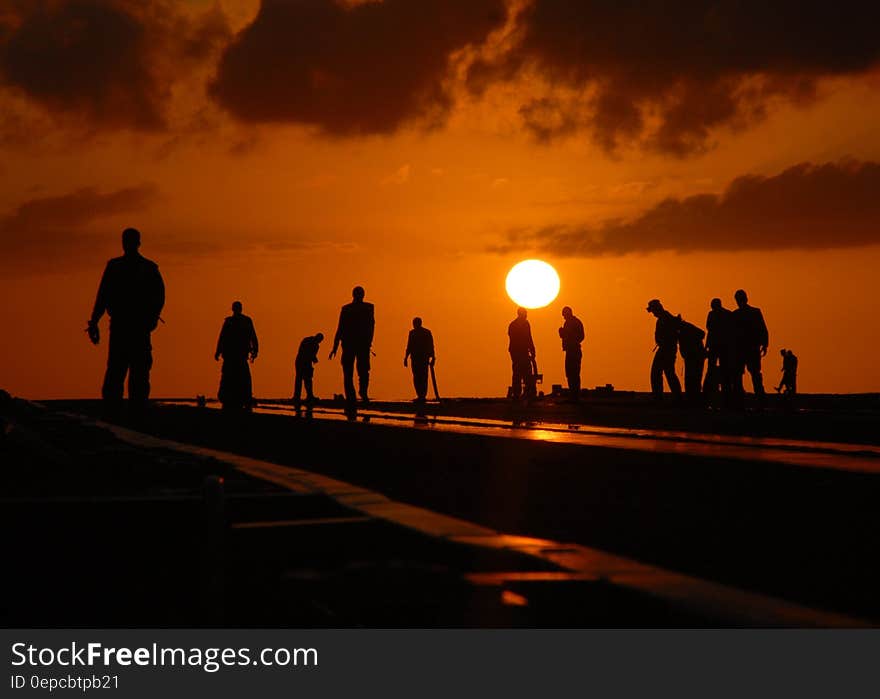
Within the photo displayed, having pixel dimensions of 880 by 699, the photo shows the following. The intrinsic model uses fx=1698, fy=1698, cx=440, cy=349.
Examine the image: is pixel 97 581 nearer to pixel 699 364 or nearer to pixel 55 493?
pixel 55 493

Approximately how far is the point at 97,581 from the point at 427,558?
52.3 inches

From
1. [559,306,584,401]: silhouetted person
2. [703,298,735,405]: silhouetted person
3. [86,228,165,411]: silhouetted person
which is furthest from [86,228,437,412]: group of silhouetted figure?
[703,298,735,405]: silhouetted person

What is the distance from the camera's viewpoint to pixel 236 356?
3183 centimetres

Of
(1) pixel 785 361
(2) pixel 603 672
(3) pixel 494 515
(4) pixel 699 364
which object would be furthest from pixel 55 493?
(1) pixel 785 361

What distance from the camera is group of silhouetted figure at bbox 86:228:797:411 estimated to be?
1861 cm

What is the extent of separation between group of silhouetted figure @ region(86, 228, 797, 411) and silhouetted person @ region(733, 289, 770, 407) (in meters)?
0.02

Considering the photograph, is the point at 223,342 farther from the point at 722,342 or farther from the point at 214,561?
the point at 214,561

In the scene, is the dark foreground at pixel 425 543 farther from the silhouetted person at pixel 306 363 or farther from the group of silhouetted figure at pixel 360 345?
the silhouetted person at pixel 306 363

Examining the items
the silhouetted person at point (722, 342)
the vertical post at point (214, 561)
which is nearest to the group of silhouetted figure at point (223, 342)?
the silhouetted person at point (722, 342)

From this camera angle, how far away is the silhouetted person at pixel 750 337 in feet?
104

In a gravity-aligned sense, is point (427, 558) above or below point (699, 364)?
below

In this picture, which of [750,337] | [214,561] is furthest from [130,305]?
[750,337]

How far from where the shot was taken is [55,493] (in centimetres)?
952

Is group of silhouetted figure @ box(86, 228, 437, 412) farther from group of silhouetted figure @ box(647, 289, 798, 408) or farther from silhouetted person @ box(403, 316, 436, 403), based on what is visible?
group of silhouetted figure @ box(647, 289, 798, 408)
